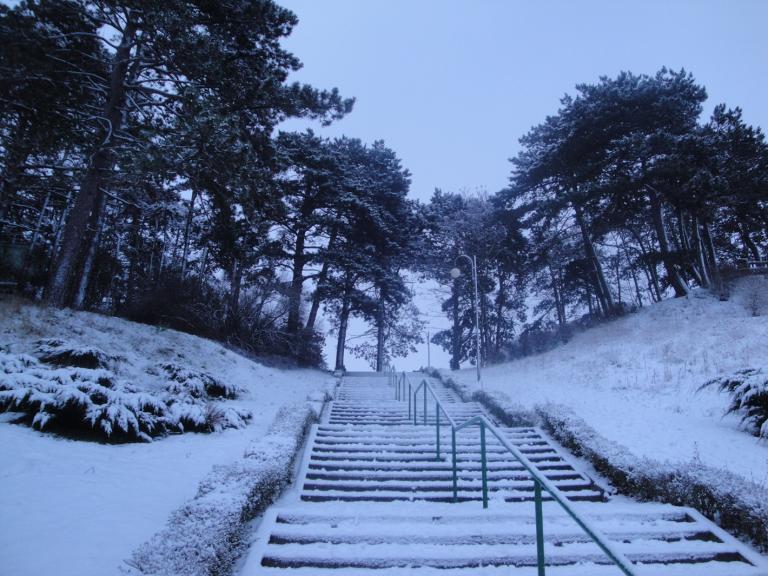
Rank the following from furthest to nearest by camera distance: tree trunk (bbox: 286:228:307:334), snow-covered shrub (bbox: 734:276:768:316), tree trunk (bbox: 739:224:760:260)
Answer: tree trunk (bbox: 739:224:760:260) → tree trunk (bbox: 286:228:307:334) → snow-covered shrub (bbox: 734:276:768:316)

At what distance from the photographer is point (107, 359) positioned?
8.59m

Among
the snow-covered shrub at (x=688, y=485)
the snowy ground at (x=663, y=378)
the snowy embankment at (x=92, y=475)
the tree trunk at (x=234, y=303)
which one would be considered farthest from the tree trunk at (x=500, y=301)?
the snow-covered shrub at (x=688, y=485)

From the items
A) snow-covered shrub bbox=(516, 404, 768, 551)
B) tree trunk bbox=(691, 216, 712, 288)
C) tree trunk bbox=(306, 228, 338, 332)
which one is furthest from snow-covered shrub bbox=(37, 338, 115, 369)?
tree trunk bbox=(691, 216, 712, 288)

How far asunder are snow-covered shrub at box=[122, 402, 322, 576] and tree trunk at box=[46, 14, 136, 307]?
339 inches

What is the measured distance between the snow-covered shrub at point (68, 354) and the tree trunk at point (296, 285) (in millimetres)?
11789

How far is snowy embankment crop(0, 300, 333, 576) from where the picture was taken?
3.32 m

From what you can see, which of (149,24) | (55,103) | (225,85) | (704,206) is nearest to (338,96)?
(225,85)

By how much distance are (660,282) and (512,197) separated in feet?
40.8

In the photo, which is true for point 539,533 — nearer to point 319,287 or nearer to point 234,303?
point 234,303

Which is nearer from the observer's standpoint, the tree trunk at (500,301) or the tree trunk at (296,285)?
the tree trunk at (296,285)

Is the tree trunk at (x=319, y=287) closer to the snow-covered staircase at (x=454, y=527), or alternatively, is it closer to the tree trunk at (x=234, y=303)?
the tree trunk at (x=234, y=303)

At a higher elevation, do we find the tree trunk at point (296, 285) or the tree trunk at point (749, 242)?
the tree trunk at point (749, 242)

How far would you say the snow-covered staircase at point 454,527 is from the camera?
3648mm

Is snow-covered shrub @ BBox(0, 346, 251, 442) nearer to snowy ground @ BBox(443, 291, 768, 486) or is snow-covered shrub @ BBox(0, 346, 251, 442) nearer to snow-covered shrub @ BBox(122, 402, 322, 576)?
snow-covered shrub @ BBox(122, 402, 322, 576)
